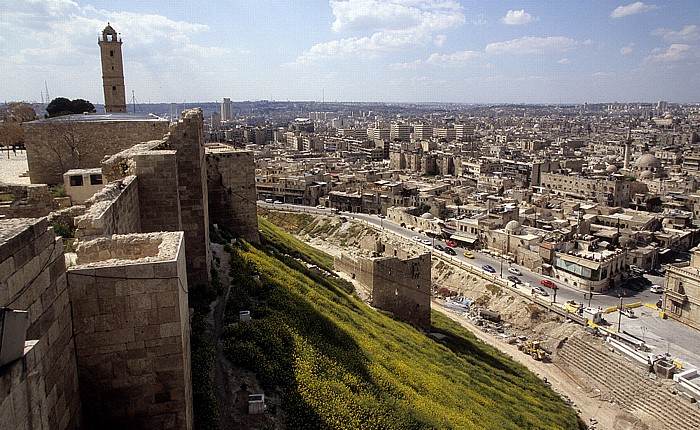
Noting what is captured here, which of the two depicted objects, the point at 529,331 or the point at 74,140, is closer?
the point at 74,140

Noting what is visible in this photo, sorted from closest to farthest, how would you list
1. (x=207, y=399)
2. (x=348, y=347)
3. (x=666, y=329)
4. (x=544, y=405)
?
(x=207, y=399) < (x=348, y=347) < (x=544, y=405) < (x=666, y=329)

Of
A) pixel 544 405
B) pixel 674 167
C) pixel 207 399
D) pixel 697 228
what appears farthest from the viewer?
pixel 674 167

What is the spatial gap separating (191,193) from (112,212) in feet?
12.7

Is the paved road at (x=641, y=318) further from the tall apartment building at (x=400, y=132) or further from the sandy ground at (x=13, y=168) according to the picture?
the tall apartment building at (x=400, y=132)

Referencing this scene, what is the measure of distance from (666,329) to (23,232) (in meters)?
33.0

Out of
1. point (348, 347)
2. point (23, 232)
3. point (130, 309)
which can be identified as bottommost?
point (348, 347)

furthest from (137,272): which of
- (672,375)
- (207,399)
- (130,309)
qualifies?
(672,375)

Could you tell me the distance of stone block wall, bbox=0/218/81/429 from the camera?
423 centimetres

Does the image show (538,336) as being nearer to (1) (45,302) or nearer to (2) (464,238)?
(2) (464,238)

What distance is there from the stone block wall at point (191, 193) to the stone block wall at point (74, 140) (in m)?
8.94

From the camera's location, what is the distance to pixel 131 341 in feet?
18.4

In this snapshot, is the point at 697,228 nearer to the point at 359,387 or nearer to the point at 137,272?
the point at 359,387

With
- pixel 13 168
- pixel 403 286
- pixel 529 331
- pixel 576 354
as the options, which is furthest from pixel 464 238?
pixel 13 168

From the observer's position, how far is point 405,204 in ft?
177
